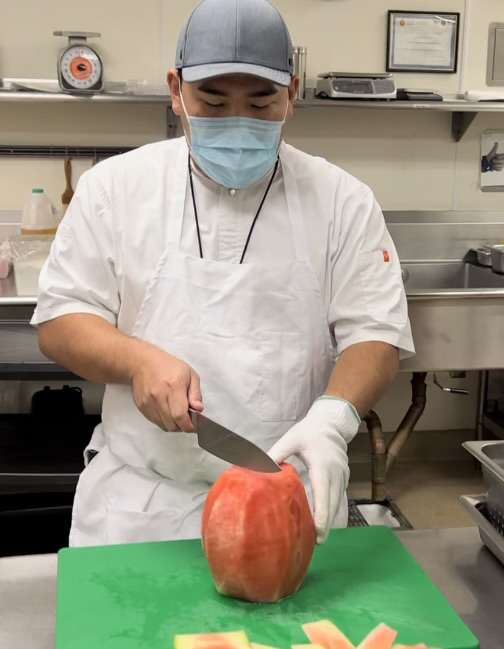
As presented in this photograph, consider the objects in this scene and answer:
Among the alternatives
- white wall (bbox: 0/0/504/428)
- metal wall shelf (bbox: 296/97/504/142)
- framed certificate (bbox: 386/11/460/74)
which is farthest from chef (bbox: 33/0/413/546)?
framed certificate (bbox: 386/11/460/74)

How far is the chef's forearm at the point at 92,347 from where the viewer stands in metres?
1.28

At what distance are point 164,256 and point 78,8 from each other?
1829 mm

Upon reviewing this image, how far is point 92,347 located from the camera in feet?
4.30

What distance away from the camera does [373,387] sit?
135 cm

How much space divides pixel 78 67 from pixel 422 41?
1301 millimetres

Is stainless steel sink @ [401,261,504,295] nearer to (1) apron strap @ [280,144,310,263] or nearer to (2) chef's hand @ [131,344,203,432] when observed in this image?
(1) apron strap @ [280,144,310,263]

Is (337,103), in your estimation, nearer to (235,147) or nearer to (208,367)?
(235,147)

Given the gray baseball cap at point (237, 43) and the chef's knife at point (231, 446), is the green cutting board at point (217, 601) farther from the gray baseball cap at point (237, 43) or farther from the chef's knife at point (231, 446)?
the gray baseball cap at point (237, 43)

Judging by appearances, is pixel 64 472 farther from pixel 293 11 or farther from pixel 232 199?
pixel 293 11

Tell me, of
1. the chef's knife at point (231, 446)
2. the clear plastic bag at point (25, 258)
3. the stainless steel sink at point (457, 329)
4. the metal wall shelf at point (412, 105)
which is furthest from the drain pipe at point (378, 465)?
the chef's knife at point (231, 446)


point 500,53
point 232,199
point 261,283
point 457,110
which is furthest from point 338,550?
point 500,53

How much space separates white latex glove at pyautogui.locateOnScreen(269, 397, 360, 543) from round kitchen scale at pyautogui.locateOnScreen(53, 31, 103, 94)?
1880 millimetres

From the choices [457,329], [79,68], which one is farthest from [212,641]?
[79,68]

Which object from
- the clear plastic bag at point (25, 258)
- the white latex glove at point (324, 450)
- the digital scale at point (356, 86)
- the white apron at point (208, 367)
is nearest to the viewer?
the white latex glove at point (324, 450)
